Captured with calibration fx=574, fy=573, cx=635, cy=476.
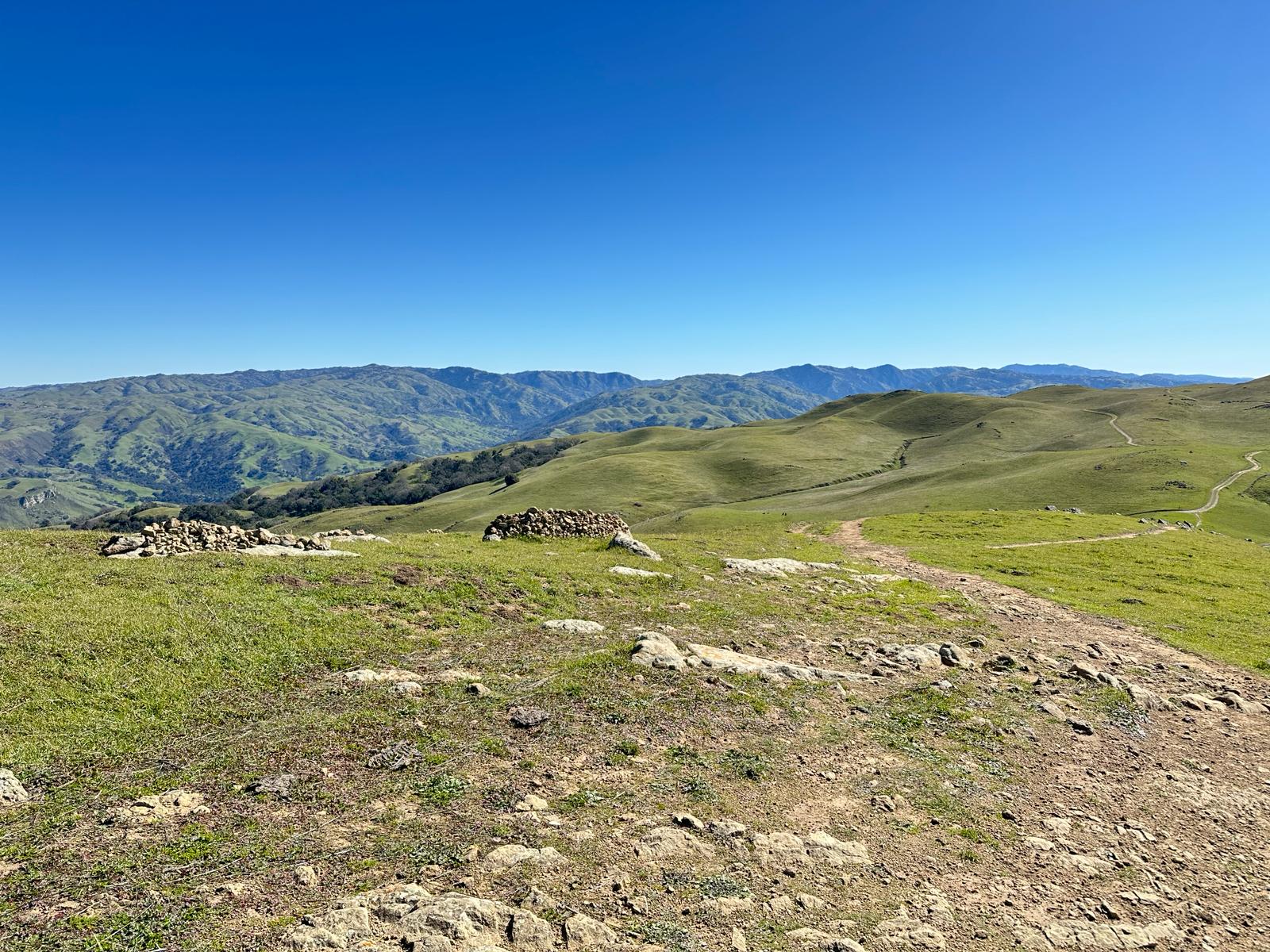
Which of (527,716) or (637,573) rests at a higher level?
(637,573)

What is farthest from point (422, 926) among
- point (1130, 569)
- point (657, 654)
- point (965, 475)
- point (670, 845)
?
point (965, 475)

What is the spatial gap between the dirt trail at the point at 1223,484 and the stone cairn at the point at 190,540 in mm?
106324

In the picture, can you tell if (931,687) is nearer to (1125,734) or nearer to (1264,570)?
(1125,734)

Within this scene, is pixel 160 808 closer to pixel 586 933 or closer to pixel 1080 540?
pixel 586 933

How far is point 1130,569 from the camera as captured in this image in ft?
144

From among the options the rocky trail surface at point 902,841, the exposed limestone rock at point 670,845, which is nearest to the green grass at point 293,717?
the rocky trail surface at point 902,841

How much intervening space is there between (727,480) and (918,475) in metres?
53.6

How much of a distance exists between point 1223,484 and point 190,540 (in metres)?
137

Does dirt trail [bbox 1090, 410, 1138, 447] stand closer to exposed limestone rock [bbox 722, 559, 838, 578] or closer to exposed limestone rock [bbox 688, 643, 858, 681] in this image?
exposed limestone rock [bbox 722, 559, 838, 578]

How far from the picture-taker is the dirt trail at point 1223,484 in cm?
8075

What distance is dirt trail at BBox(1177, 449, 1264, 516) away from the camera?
8075 cm

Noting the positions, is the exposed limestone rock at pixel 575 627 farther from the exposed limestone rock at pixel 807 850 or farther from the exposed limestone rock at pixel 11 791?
the exposed limestone rock at pixel 11 791

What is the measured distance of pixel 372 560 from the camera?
2681cm

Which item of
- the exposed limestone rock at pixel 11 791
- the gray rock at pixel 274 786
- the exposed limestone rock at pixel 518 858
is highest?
the exposed limestone rock at pixel 11 791
